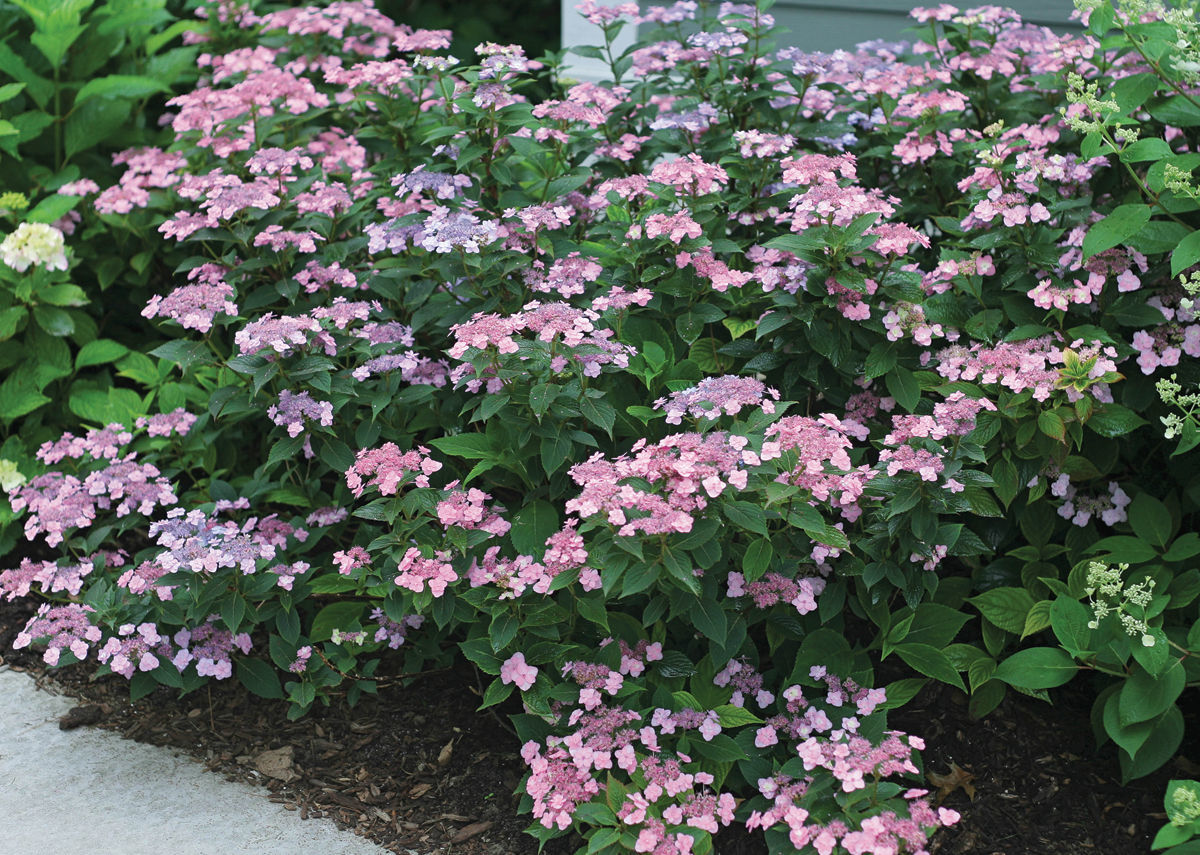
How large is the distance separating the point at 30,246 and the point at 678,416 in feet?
6.11

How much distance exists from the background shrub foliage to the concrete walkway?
19cm

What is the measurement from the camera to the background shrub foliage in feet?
6.49

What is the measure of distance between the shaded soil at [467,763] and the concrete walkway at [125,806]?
46 mm

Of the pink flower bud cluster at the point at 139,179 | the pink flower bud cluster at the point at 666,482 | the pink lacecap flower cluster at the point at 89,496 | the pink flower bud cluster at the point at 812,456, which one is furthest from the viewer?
the pink flower bud cluster at the point at 139,179

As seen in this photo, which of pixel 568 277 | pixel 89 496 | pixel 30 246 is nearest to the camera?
pixel 568 277

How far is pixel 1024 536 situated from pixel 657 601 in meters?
0.93

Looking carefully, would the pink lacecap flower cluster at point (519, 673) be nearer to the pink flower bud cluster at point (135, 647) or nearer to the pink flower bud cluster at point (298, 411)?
the pink flower bud cluster at point (298, 411)

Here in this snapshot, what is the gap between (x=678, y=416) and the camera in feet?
6.59

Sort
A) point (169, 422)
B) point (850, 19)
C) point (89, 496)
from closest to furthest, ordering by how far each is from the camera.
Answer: point (89, 496)
point (169, 422)
point (850, 19)

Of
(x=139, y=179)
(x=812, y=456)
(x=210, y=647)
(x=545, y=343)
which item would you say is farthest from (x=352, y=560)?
(x=139, y=179)

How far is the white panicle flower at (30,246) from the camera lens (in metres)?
2.83

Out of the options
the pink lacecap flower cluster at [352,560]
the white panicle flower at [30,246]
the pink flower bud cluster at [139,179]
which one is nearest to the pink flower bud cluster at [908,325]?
the pink lacecap flower cluster at [352,560]

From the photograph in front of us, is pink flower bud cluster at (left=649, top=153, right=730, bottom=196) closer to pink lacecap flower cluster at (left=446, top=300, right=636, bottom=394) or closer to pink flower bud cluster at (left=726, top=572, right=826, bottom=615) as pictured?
pink lacecap flower cluster at (left=446, top=300, right=636, bottom=394)

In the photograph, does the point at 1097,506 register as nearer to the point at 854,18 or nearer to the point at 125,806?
the point at 125,806
